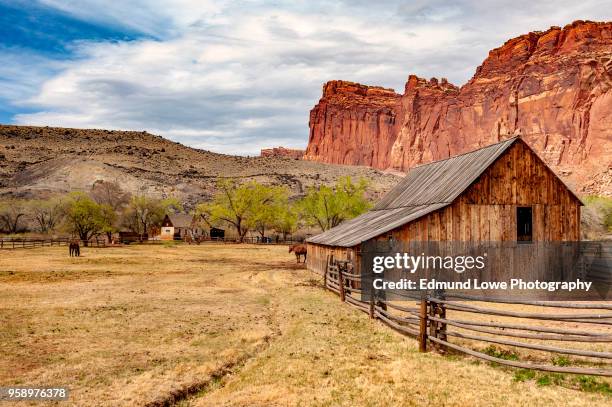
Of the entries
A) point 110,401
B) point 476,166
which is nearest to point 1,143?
point 476,166

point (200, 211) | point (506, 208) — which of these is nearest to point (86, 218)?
point (200, 211)

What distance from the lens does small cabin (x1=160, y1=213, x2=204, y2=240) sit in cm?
8290

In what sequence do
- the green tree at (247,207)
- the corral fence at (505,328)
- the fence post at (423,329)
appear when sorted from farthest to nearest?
the green tree at (247,207) → the fence post at (423,329) → the corral fence at (505,328)

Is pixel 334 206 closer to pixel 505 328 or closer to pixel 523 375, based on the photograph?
pixel 505 328

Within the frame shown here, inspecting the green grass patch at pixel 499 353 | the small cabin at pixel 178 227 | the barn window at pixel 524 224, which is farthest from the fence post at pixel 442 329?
Result: the small cabin at pixel 178 227

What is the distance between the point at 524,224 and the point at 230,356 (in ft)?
60.5

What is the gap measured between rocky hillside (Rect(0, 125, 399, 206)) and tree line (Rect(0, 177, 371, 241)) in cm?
1252

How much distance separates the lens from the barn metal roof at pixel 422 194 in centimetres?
2386

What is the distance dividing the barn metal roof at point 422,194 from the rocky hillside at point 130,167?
74.2m

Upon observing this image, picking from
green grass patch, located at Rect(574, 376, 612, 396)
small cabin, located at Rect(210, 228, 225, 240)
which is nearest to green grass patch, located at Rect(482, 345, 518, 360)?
green grass patch, located at Rect(574, 376, 612, 396)

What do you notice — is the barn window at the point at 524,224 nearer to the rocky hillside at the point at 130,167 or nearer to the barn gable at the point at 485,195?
the barn gable at the point at 485,195

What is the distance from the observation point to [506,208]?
2389 centimetres

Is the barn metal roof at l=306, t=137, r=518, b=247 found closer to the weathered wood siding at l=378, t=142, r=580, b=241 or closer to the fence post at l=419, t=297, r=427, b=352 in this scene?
the weathered wood siding at l=378, t=142, r=580, b=241

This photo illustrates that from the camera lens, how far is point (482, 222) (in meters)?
23.7
